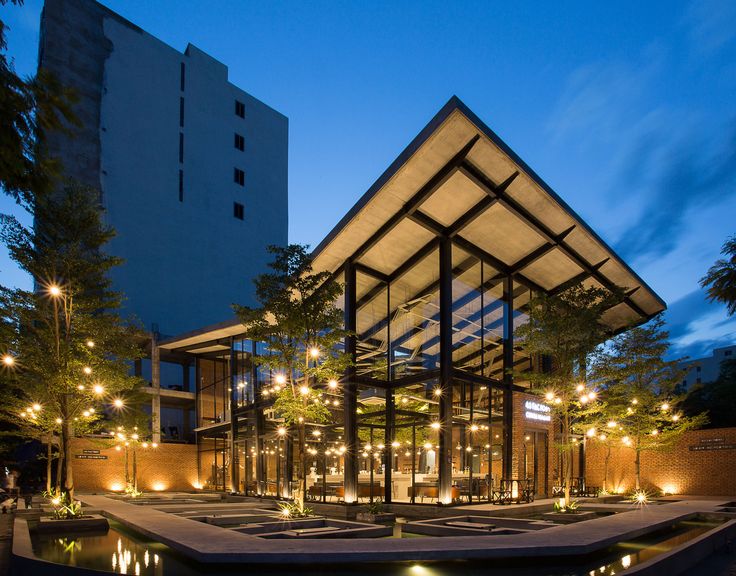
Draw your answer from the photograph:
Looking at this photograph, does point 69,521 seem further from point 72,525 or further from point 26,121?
point 26,121

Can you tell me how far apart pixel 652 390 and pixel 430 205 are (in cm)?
1362

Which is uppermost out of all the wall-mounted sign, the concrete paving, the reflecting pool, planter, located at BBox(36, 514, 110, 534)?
the wall-mounted sign

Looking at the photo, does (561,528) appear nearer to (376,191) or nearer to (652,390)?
(376,191)

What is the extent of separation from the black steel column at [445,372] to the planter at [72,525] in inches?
412

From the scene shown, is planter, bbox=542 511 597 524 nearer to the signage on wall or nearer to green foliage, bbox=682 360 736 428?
the signage on wall

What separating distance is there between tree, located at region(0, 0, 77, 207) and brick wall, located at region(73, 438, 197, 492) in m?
29.8

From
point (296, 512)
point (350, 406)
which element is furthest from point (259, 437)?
point (296, 512)

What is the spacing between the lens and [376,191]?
1895cm

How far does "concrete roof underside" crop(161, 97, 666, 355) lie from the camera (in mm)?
17672

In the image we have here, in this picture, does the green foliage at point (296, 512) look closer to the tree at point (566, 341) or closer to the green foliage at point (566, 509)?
the green foliage at point (566, 509)

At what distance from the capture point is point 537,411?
998 inches

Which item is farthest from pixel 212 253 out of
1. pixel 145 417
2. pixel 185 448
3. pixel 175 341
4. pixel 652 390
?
pixel 652 390

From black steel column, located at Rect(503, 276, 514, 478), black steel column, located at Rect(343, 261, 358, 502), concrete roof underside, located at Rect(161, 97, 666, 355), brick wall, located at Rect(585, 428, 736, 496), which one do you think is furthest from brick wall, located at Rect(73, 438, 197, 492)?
brick wall, located at Rect(585, 428, 736, 496)

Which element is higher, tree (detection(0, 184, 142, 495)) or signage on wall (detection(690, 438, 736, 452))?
tree (detection(0, 184, 142, 495))
